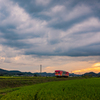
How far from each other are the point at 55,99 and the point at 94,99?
12.8 ft

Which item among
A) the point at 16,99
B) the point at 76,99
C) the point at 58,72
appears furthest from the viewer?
the point at 58,72

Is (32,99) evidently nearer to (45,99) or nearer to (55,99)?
(45,99)

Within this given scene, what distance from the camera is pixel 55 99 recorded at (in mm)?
12961

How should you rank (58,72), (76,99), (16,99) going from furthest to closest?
(58,72) → (16,99) → (76,99)

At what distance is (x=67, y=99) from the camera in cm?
1304

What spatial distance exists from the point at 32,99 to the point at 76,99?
15.0 ft

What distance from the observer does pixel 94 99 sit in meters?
13.2

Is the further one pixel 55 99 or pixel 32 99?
pixel 32 99

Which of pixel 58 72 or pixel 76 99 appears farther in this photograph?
pixel 58 72

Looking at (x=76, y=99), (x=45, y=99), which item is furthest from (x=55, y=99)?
(x=76, y=99)

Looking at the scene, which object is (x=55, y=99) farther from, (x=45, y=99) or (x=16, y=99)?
(x=16, y=99)

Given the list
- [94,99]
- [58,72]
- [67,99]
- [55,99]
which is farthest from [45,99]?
[58,72]

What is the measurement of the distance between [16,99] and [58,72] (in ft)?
220

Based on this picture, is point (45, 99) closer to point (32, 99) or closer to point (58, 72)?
point (32, 99)
